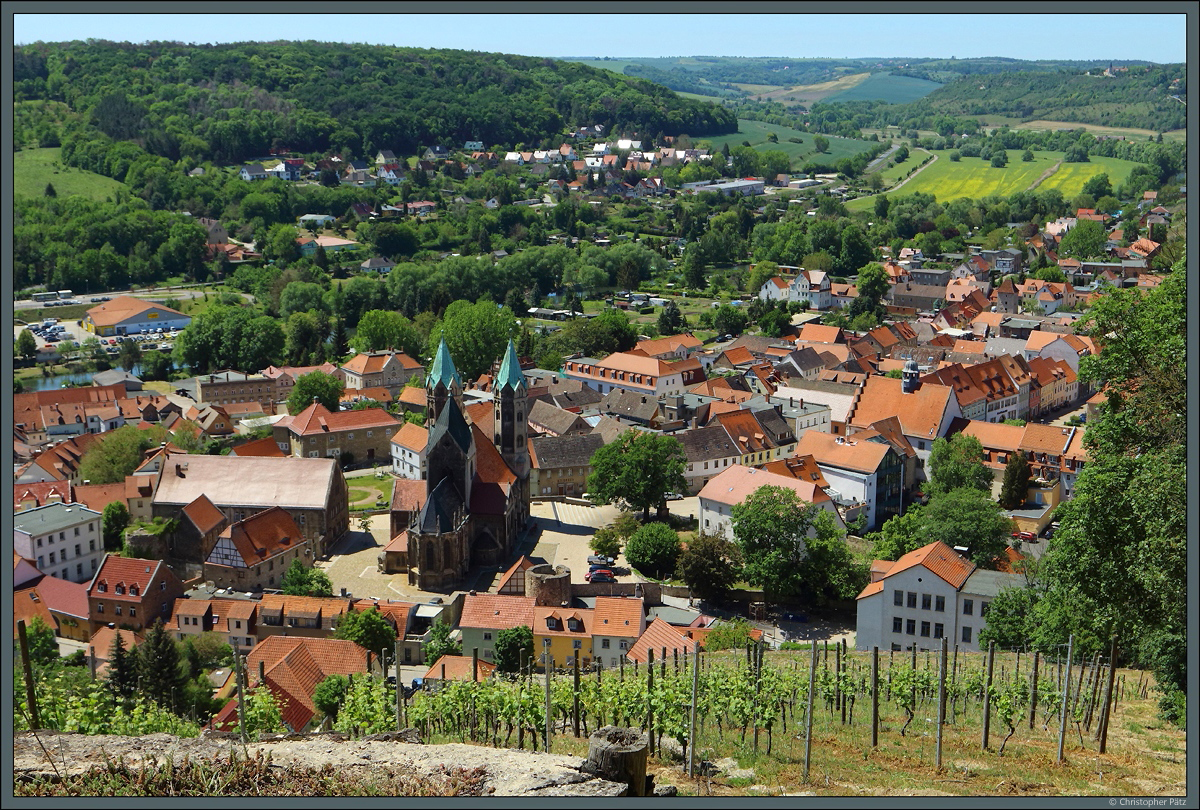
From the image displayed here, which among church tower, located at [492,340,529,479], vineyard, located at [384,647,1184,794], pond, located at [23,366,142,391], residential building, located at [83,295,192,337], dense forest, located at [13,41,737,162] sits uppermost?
dense forest, located at [13,41,737,162]

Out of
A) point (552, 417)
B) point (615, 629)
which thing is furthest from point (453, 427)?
point (552, 417)

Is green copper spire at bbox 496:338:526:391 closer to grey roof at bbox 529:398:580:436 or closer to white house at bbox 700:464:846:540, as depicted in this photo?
grey roof at bbox 529:398:580:436

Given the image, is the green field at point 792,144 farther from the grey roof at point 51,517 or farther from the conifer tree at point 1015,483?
the grey roof at point 51,517

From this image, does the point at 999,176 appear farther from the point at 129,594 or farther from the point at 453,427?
the point at 129,594

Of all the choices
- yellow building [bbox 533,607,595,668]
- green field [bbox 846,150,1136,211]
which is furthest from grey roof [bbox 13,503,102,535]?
green field [bbox 846,150,1136,211]

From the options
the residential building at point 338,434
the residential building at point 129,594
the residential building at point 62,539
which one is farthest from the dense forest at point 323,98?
the residential building at point 129,594

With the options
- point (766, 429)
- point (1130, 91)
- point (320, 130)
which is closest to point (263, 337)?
point (766, 429)

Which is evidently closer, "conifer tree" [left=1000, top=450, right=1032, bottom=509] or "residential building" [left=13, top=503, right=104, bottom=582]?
"residential building" [left=13, top=503, right=104, bottom=582]
